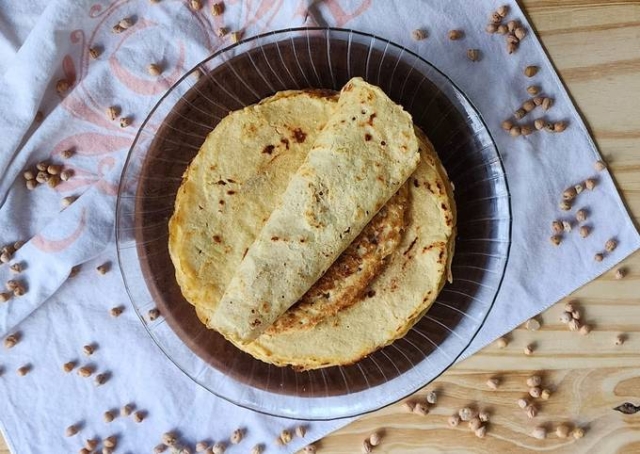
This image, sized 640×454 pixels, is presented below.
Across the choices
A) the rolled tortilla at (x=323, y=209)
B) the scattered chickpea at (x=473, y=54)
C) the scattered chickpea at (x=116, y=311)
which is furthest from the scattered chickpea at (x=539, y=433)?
the scattered chickpea at (x=116, y=311)

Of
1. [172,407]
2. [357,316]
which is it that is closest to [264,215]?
[357,316]

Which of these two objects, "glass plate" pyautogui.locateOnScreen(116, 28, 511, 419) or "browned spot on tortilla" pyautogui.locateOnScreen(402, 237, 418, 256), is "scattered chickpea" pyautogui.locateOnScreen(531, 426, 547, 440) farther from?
"browned spot on tortilla" pyautogui.locateOnScreen(402, 237, 418, 256)

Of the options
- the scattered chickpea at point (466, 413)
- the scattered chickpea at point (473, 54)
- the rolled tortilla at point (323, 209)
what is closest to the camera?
the rolled tortilla at point (323, 209)

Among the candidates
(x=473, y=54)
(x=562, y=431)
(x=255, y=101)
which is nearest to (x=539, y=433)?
(x=562, y=431)

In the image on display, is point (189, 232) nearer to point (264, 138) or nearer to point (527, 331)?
point (264, 138)

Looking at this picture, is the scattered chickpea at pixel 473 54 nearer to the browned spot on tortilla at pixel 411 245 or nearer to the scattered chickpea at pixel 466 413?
the browned spot on tortilla at pixel 411 245

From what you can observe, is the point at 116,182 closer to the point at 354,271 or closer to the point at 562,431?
the point at 354,271
